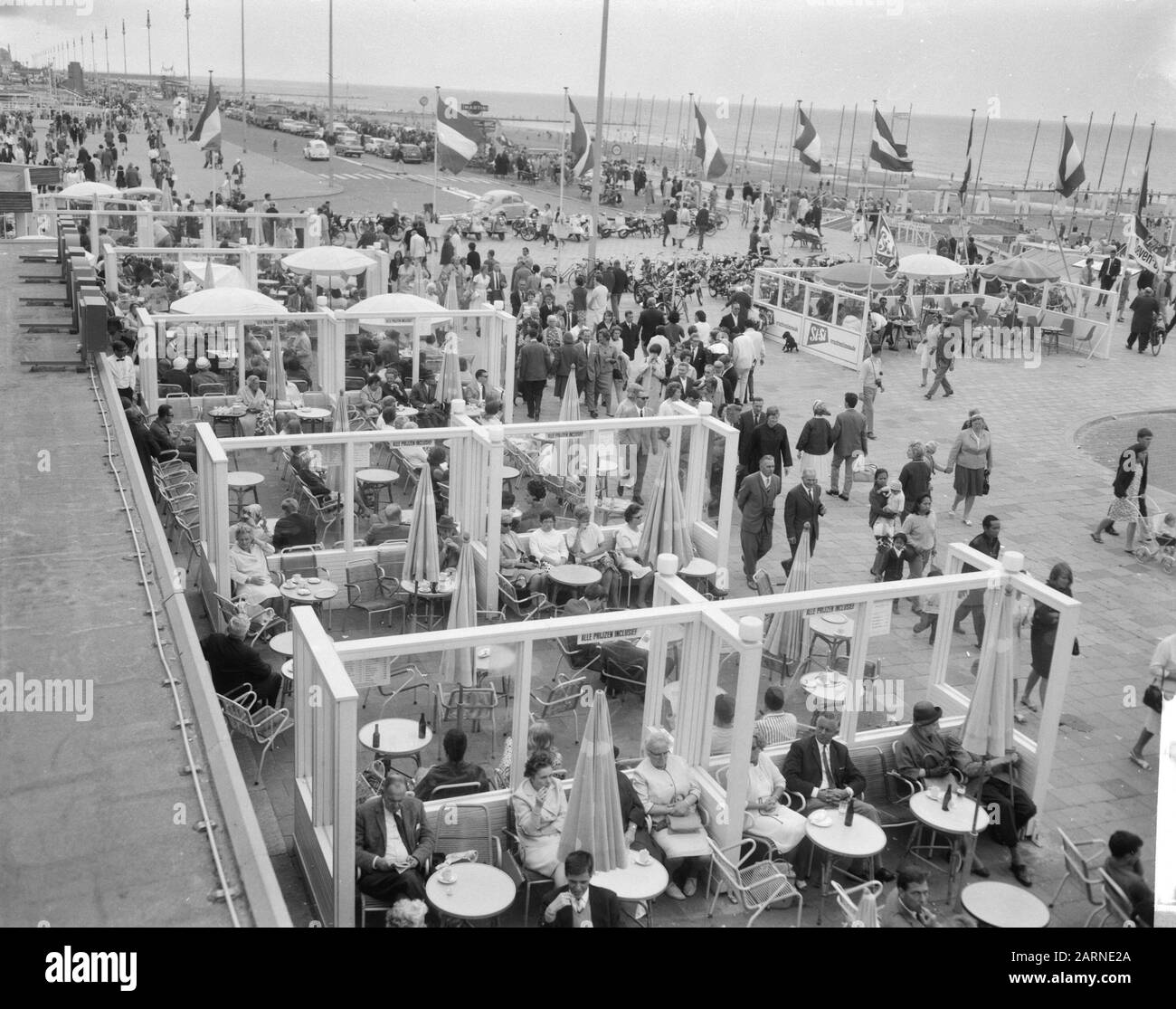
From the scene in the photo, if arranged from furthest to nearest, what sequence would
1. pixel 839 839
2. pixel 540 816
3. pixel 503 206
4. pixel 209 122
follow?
pixel 503 206 < pixel 209 122 < pixel 839 839 < pixel 540 816

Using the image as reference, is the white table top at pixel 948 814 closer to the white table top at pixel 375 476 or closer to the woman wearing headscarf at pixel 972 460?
the woman wearing headscarf at pixel 972 460

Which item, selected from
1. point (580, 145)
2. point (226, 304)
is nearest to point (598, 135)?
point (580, 145)

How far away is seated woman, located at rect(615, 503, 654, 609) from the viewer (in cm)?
1263

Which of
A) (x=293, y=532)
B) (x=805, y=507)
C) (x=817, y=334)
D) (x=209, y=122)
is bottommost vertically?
(x=293, y=532)

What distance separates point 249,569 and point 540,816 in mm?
4893

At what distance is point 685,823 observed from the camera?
8.26 m

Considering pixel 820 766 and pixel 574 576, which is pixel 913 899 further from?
pixel 574 576

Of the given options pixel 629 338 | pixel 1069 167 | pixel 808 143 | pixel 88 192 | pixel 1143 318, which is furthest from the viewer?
pixel 808 143

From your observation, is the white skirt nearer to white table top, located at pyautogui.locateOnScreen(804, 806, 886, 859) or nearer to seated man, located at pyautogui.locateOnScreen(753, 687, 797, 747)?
seated man, located at pyautogui.locateOnScreen(753, 687, 797, 747)

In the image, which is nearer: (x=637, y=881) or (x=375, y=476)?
(x=637, y=881)

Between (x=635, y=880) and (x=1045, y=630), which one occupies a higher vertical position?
(x=1045, y=630)

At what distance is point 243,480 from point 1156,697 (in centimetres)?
987

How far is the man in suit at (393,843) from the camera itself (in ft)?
23.9
